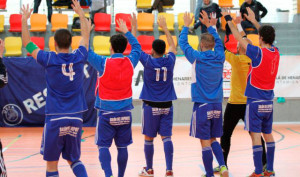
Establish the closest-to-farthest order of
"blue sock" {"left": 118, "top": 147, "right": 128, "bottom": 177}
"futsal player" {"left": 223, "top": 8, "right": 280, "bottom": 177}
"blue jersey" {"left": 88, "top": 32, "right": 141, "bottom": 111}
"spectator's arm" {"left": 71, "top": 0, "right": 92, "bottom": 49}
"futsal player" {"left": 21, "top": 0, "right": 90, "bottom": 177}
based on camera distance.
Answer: "futsal player" {"left": 21, "top": 0, "right": 90, "bottom": 177}, "spectator's arm" {"left": 71, "top": 0, "right": 92, "bottom": 49}, "blue jersey" {"left": 88, "top": 32, "right": 141, "bottom": 111}, "blue sock" {"left": 118, "top": 147, "right": 128, "bottom": 177}, "futsal player" {"left": 223, "top": 8, "right": 280, "bottom": 177}

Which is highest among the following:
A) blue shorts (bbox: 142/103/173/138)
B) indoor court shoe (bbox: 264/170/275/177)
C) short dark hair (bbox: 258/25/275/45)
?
short dark hair (bbox: 258/25/275/45)

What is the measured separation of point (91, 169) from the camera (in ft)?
21.7

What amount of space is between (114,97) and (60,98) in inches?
37.3

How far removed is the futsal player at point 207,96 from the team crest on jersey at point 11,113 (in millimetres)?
7351

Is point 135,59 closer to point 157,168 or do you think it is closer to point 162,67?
point 162,67

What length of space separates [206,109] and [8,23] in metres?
11.7

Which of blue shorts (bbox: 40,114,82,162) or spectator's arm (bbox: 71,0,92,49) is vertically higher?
spectator's arm (bbox: 71,0,92,49)

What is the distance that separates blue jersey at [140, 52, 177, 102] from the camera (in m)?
5.80

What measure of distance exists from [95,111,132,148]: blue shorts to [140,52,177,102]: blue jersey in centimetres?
77

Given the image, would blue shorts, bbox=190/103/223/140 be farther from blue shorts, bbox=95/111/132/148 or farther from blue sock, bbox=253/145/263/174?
blue shorts, bbox=95/111/132/148

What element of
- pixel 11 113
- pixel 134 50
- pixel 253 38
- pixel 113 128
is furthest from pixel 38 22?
pixel 113 128

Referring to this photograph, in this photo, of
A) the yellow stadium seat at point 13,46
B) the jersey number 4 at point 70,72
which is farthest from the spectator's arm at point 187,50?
the yellow stadium seat at point 13,46

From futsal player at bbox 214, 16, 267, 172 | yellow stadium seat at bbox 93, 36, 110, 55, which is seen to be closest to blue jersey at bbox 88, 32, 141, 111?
futsal player at bbox 214, 16, 267, 172

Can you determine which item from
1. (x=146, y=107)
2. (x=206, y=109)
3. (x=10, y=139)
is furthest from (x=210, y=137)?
(x=10, y=139)
